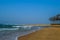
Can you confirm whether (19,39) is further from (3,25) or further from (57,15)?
(3,25)

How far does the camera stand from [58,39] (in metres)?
2.45

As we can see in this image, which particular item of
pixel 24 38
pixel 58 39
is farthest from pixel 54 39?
pixel 24 38

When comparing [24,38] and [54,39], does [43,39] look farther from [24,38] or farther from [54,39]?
[24,38]

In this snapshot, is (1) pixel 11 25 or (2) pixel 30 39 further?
(1) pixel 11 25

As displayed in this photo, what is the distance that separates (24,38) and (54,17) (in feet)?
16.4

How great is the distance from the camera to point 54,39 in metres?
2.48

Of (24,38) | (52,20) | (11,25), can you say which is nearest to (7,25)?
(11,25)

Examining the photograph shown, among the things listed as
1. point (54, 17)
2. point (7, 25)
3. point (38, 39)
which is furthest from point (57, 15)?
point (7, 25)

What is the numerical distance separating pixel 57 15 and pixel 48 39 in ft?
16.5

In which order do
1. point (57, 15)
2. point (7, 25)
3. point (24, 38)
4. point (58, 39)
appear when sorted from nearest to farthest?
point (58, 39), point (24, 38), point (57, 15), point (7, 25)

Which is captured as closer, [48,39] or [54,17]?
[48,39]

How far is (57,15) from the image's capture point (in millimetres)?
7367

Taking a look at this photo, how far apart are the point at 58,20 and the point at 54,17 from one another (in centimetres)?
50

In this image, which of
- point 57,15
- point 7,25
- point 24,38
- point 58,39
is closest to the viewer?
point 58,39
